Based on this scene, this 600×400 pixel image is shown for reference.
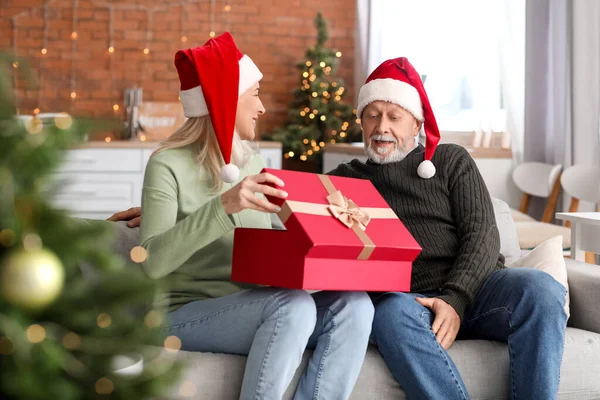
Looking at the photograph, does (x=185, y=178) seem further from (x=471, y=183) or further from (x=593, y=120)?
(x=593, y=120)

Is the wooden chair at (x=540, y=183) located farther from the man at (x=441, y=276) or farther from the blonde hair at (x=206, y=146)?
the blonde hair at (x=206, y=146)

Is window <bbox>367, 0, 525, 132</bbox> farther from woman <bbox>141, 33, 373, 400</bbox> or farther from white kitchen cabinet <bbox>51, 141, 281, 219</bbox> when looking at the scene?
woman <bbox>141, 33, 373, 400</bbox>

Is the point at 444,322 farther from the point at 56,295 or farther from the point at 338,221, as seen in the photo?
the point at 56,295

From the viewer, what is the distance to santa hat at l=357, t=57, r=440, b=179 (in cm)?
237

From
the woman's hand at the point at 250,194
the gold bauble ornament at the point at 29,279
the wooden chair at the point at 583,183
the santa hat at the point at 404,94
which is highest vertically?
the santa hat at the point at 404,94

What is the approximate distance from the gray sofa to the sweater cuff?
10 cm

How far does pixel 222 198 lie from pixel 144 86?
481 cm

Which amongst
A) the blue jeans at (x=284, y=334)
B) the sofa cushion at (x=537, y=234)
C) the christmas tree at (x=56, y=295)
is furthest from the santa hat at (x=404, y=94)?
the christmas tree at (x=56, y=295)

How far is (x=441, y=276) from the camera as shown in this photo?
219 cm

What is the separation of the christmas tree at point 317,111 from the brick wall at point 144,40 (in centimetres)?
28

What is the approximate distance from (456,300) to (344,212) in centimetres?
45

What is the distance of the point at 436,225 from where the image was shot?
7.40ft

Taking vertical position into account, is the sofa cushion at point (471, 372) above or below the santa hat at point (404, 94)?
below

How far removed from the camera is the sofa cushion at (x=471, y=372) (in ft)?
6.16
